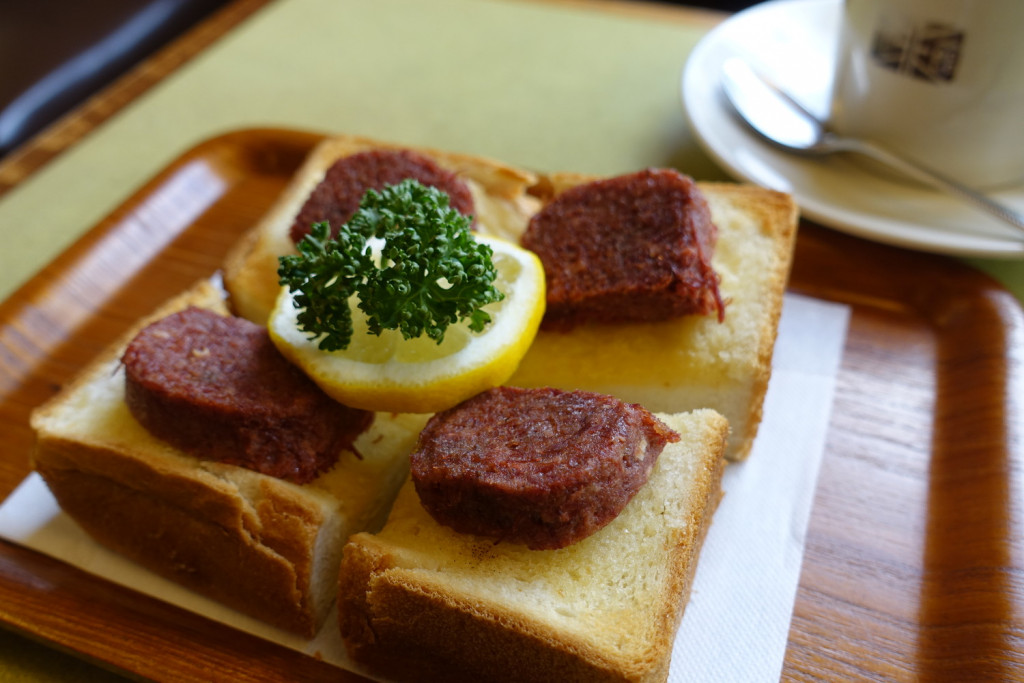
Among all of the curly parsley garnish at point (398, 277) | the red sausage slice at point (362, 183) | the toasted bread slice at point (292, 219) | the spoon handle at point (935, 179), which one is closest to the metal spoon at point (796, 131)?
the spoon handle at point (935, 179)

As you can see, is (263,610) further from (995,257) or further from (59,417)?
(995,257)

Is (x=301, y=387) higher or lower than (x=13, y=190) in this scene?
higher

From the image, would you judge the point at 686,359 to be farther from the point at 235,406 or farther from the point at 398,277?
the point at 235,406

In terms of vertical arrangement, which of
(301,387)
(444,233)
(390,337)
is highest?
(444,233)

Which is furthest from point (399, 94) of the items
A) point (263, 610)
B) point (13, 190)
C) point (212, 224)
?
point (263, 610)

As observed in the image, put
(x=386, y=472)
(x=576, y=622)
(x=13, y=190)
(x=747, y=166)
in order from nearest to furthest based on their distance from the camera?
(x=576, y=622) < (x=386, y=472) < (x=747, y=166) < (x=13, y=190)

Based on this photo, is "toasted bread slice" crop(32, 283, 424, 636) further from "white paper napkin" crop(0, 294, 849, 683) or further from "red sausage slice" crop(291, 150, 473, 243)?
"red sausage slice" crop(291, 150, 473, 243)

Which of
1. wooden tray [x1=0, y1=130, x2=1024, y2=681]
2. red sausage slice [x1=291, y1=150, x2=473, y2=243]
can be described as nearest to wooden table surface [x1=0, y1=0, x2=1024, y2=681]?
wooden tray [x1=0, y1=130, x2=1024, y2=681]
